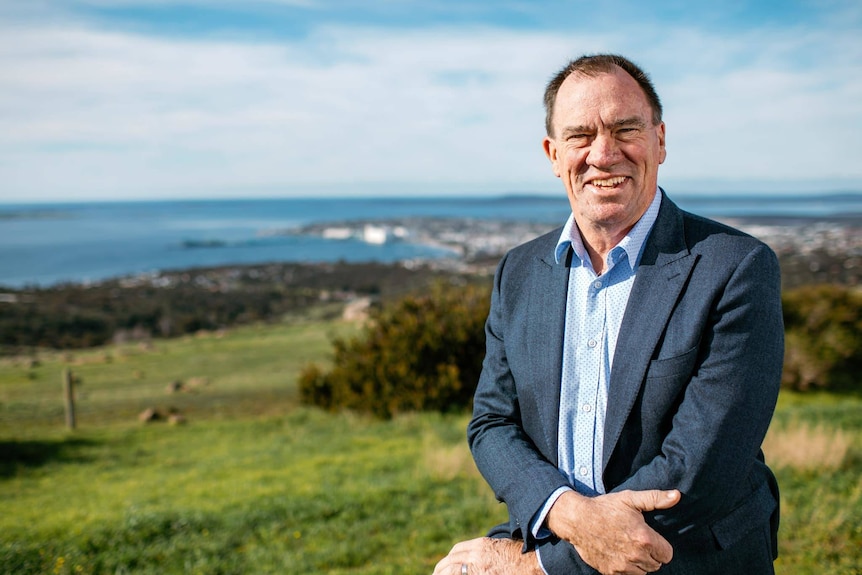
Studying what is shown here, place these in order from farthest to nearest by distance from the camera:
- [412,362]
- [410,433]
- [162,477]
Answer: [412,362] < [410,433] < [162,477]

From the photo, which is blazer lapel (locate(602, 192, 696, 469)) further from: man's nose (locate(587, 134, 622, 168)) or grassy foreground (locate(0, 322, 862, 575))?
grassy foreground (locate(0, 322, 862, 575))

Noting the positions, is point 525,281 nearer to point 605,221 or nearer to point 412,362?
point 605,221

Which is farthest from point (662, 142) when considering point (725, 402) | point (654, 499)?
point (654, 499)

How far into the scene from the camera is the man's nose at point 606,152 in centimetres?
210

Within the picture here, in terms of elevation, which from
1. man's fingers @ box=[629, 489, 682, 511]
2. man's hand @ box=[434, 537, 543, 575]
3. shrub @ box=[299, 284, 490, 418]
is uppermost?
man's fingers @ box=[629, 489, 682, 511]

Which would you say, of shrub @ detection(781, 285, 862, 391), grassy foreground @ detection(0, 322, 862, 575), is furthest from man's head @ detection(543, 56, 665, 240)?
shrub @ detection(781, 285, 862, 391)

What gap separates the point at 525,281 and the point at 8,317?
1591 inches

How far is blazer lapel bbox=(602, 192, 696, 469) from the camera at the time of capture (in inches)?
78.4

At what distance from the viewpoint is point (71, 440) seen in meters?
12.6

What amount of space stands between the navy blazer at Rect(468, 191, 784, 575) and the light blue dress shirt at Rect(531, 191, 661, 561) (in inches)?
1.3

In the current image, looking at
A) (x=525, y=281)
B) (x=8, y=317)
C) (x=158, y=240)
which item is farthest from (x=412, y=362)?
(x=158, y=240)

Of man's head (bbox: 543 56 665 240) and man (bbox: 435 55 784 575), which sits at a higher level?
man's head (bbox: 543 56 665 240)

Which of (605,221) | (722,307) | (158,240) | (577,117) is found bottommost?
(158,240)

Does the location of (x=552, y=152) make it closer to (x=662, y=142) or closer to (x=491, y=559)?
(x=662, y=142)
